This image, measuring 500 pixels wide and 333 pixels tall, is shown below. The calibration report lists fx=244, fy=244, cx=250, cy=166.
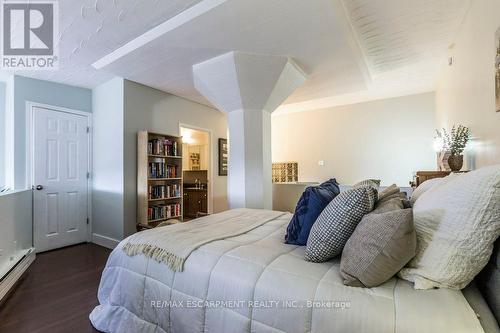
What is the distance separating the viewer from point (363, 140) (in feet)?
Result: 19.0

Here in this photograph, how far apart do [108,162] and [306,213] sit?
11.4ft

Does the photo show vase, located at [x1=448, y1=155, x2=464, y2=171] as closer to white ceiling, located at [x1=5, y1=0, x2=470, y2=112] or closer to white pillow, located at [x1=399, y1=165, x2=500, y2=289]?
white ceiling, located at [x1=5, y1=0, x2=470, y2=112]

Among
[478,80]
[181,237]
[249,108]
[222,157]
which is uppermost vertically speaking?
[249,108]

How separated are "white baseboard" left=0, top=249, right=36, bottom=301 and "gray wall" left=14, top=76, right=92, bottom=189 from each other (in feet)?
3.36

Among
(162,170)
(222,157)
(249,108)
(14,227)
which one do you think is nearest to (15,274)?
(14,227)

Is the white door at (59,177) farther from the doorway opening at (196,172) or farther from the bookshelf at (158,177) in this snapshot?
the doorway opening at (196,172)

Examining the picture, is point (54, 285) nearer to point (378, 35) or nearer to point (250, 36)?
point (250, 36)

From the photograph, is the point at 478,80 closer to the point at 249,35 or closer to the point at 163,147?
the point at 249,35

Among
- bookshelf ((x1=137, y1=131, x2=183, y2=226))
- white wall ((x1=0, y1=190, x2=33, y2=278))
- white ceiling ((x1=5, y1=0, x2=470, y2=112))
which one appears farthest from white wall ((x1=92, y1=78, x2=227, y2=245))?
white wall ((x1=0, y1=190, x2=33, y2=278))

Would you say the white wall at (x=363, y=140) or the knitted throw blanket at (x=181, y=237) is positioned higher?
the white wall at (x=363, y=140)

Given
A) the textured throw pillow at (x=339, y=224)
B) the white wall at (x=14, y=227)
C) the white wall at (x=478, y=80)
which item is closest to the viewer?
the textured throw pillow at (x=339, y=224)

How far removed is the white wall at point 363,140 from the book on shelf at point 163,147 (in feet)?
11.6

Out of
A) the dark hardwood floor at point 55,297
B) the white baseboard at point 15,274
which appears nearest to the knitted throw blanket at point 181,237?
the dark hardwood floor at point 55,297

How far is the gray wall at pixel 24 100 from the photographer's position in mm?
3377
